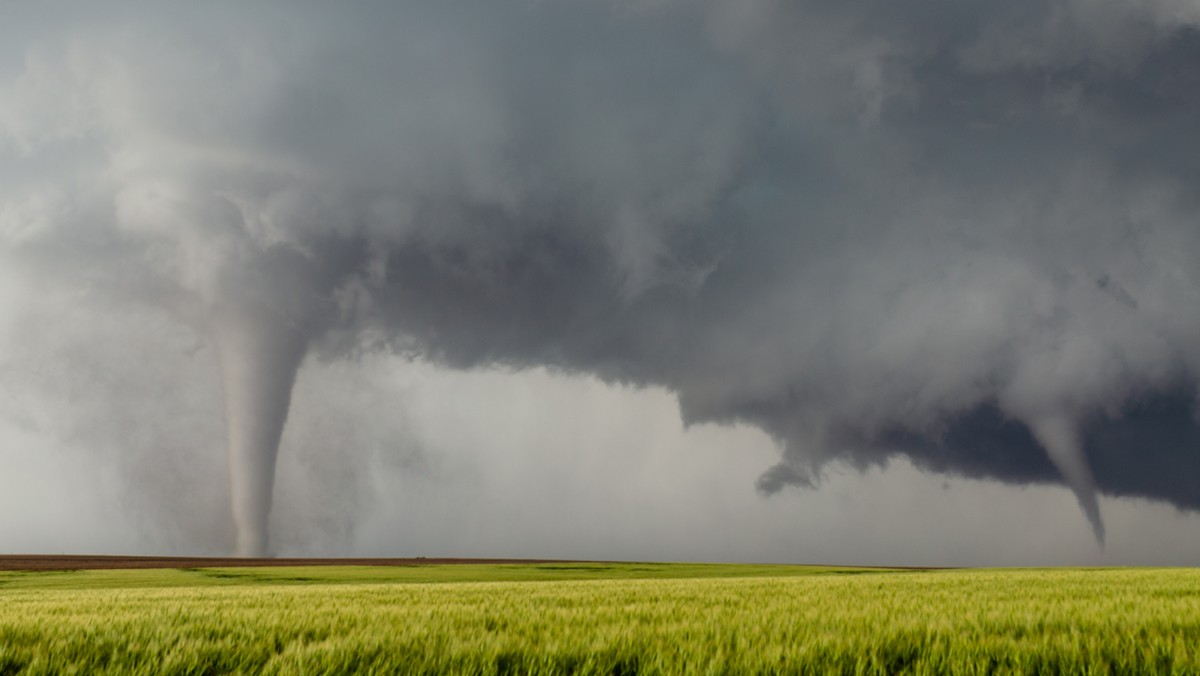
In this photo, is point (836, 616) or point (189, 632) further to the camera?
point (836, 616)

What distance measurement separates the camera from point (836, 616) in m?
7.06

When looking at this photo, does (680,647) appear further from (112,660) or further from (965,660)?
(112,660)

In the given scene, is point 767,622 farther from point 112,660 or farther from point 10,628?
point 10,628

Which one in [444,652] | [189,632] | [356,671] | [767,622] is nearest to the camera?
[356,671]

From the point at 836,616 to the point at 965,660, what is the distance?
2.42 meters

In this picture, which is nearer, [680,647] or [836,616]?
[680,647]

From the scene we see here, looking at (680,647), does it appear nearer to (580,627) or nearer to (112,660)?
(580,627)

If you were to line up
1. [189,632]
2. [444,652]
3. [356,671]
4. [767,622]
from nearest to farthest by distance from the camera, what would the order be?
[356,671], [444,652], [189,632], [767,622]

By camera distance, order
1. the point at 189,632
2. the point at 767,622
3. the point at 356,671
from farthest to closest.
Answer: the point at 767,622 → the point at 189,632 → the point at 356,671

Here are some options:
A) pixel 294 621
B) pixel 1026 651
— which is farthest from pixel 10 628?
pixel 1026 651

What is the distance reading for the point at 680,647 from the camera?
5105mm

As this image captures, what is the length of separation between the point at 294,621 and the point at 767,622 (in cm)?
480

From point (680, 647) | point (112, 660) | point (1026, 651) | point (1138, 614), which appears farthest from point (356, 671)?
point (1138, 614)

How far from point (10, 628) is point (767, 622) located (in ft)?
23.1
